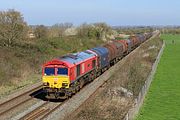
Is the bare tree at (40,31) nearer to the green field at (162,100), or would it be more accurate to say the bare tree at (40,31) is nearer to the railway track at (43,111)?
the green field at (162,100)

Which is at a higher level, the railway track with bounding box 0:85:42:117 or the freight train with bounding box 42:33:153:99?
the freight train with bounding box 42:33:153:99

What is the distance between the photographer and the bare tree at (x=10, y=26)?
178 ft

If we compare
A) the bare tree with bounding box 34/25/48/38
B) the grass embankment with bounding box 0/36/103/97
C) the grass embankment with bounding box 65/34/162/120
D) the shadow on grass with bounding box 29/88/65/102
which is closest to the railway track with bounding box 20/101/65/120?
the shadow on grass with bounding box 29/88/65/102

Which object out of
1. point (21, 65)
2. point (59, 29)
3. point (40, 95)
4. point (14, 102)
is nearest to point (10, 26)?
point (21, 65)

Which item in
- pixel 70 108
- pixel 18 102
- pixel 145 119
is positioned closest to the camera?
pixel 145 119

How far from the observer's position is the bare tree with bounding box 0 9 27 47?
54.1 meters

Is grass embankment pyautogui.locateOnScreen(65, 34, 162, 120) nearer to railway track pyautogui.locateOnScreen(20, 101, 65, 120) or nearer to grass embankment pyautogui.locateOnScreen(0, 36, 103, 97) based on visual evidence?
railway track pyautogui.locateOnScreen(20, 101, 65, 120)

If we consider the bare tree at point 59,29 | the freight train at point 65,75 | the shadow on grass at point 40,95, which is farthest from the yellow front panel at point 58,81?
the bare tree at point 59,29

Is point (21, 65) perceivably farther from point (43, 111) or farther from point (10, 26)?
point (43, 111)

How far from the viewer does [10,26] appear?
177 feet

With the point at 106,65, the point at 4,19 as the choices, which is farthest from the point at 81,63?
the point at 4,19

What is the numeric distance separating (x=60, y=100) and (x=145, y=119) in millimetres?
9394

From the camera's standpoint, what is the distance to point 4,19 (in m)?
54.5

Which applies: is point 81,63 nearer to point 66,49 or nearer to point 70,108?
point 70,108
